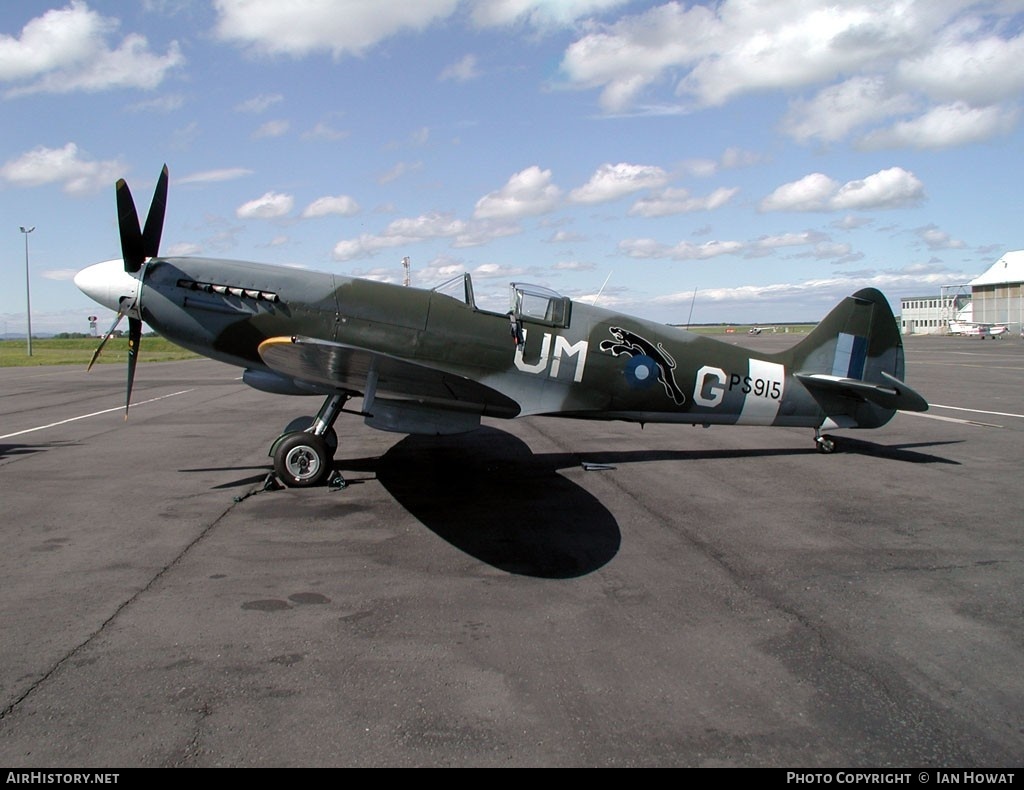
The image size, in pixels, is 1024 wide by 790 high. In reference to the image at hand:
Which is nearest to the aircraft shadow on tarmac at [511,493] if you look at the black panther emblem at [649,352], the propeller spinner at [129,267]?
the black panther emblem at [649,352]

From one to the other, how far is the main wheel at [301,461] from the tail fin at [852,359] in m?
6.59

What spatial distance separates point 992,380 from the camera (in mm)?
23656

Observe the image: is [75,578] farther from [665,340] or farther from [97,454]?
[665,340]

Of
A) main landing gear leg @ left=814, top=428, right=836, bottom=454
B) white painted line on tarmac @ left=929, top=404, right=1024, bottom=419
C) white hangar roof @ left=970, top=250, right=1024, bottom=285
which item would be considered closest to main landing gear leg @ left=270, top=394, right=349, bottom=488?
main landing gear leg @ left=814, top=428, right=836, bottom=454

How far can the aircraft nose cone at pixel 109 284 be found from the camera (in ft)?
25.6

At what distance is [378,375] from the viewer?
6.96 metres

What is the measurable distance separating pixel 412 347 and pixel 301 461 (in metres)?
1.80

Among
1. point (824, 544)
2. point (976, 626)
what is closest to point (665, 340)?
point (824, 544)

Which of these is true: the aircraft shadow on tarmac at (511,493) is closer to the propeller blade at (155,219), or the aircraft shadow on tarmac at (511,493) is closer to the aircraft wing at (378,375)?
the aircraft wing at (378,375)

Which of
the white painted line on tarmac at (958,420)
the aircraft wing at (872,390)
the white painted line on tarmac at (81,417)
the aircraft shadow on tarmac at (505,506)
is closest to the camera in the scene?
the aircraft shadow on tarmac at (505,506)

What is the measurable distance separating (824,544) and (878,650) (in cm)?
208

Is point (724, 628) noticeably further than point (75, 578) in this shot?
No
